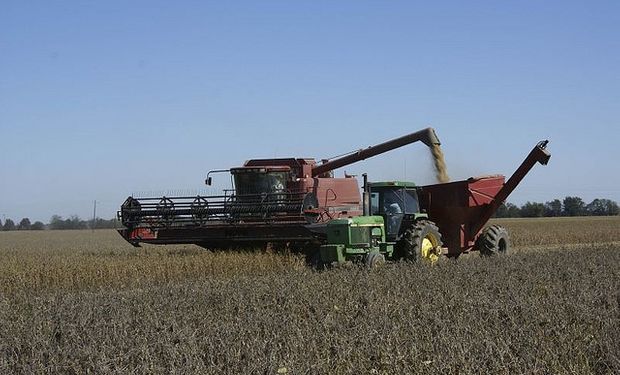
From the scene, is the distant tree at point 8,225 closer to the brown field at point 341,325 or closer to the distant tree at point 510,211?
the distant tree at point 510,211

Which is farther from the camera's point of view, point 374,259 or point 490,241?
point 490,241

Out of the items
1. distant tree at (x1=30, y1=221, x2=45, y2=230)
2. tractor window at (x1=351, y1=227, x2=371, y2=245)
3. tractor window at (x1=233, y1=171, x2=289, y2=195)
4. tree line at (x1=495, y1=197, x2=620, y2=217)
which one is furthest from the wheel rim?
distant tree at (x1=30, y1=221, x2=45, y2=230)

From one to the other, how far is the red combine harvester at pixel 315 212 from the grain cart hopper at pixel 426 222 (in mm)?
21

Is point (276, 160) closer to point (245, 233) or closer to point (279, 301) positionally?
point (245, 233)

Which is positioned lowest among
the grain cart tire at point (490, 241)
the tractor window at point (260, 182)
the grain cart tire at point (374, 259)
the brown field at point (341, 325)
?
the brown field at point (341, 325)

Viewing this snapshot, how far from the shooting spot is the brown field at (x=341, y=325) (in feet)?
17.0

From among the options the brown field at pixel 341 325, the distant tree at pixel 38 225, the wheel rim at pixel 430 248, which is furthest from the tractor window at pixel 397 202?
the distant tree at pixel 38 225

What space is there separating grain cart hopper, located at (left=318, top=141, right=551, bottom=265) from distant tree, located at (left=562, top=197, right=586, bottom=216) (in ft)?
263

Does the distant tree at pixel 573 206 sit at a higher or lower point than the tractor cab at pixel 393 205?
higher

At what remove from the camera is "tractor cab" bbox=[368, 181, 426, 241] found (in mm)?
13773

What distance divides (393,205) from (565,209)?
277 ft

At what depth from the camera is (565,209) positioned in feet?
304

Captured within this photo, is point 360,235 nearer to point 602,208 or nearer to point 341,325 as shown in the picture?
point 341,325

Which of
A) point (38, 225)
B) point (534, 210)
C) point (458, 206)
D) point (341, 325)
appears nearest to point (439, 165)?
point (458, 206)
